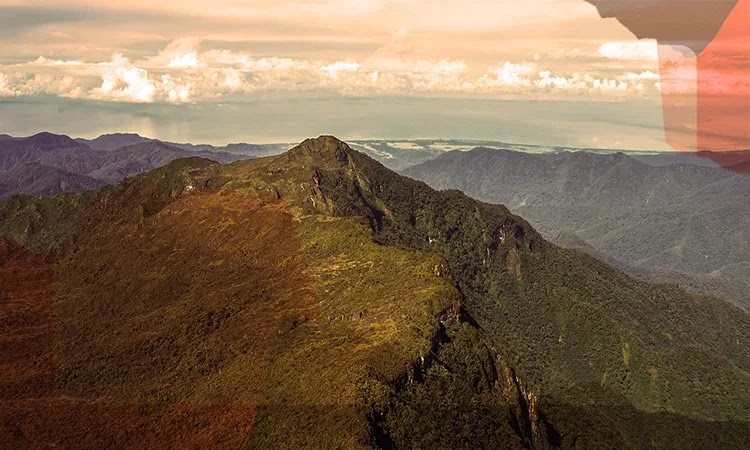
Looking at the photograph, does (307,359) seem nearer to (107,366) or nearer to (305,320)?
(305,320)

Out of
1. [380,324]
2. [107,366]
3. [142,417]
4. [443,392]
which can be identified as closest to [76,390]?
[107,366]

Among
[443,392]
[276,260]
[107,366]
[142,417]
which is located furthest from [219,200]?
[443,392]

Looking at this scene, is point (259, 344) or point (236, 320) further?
point (236, 320)

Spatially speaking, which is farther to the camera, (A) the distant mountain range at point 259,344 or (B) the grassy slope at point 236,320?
(B) the grassy slope at point 236,320

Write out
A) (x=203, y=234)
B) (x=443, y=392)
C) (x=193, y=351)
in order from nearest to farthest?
(x=443, y=392) < (x=193, y=351) < (x=203, y=234)

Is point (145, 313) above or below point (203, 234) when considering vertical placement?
below

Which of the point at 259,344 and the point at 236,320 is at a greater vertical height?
the point at 236,320

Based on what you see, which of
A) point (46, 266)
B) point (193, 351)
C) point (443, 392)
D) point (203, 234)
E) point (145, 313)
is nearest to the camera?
point (443, 392)

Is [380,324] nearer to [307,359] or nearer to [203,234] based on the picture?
[307,359]

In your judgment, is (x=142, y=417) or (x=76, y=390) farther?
(x=76, y=390)

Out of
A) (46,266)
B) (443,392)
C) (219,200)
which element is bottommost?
(46,266)

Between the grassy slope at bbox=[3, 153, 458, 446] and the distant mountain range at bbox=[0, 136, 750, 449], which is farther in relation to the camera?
the grassy slope at bbox=[3, 153, 458, 446]
